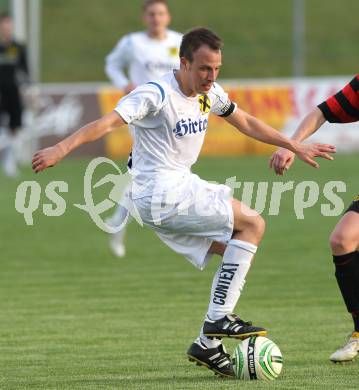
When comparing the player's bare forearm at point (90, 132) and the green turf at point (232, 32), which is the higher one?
the green turf at point (232, 32)

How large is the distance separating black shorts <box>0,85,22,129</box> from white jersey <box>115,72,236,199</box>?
15414 millimetres

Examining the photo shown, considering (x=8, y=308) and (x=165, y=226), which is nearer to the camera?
(x=165, y=226)

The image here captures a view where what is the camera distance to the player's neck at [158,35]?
12000 mm

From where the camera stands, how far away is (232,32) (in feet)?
118

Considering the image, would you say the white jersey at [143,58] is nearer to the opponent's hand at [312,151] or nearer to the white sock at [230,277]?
the opponent's hand at [312,151]

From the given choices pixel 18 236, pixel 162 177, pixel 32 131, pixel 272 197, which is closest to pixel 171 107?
pixel 162 177

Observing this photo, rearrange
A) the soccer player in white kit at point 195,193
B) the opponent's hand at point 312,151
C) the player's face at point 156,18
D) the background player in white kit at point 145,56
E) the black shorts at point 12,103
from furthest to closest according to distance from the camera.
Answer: the black shorts at point 12,103 < the background player in white kit at point 145,56 < the player's face at point 156,18 < the opponent's hand at point 312,151 < the soccer player in white kit at point 195,193

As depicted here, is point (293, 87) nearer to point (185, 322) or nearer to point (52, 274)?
point (52, 274)

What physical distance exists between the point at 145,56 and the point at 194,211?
223 inches

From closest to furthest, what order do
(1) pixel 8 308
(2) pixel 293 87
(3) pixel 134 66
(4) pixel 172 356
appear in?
1. (4) pixel 172 356
2. (1) pixel 8 308
3. (3) pixel 134 66
4. (2) pixel 293 87

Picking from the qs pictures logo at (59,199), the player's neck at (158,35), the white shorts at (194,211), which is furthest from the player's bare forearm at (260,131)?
the qs pictures logo at (59,199)

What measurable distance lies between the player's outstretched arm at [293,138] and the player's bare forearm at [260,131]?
0.12 metres

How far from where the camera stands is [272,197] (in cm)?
1664

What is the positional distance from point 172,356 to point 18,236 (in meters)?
7.13
